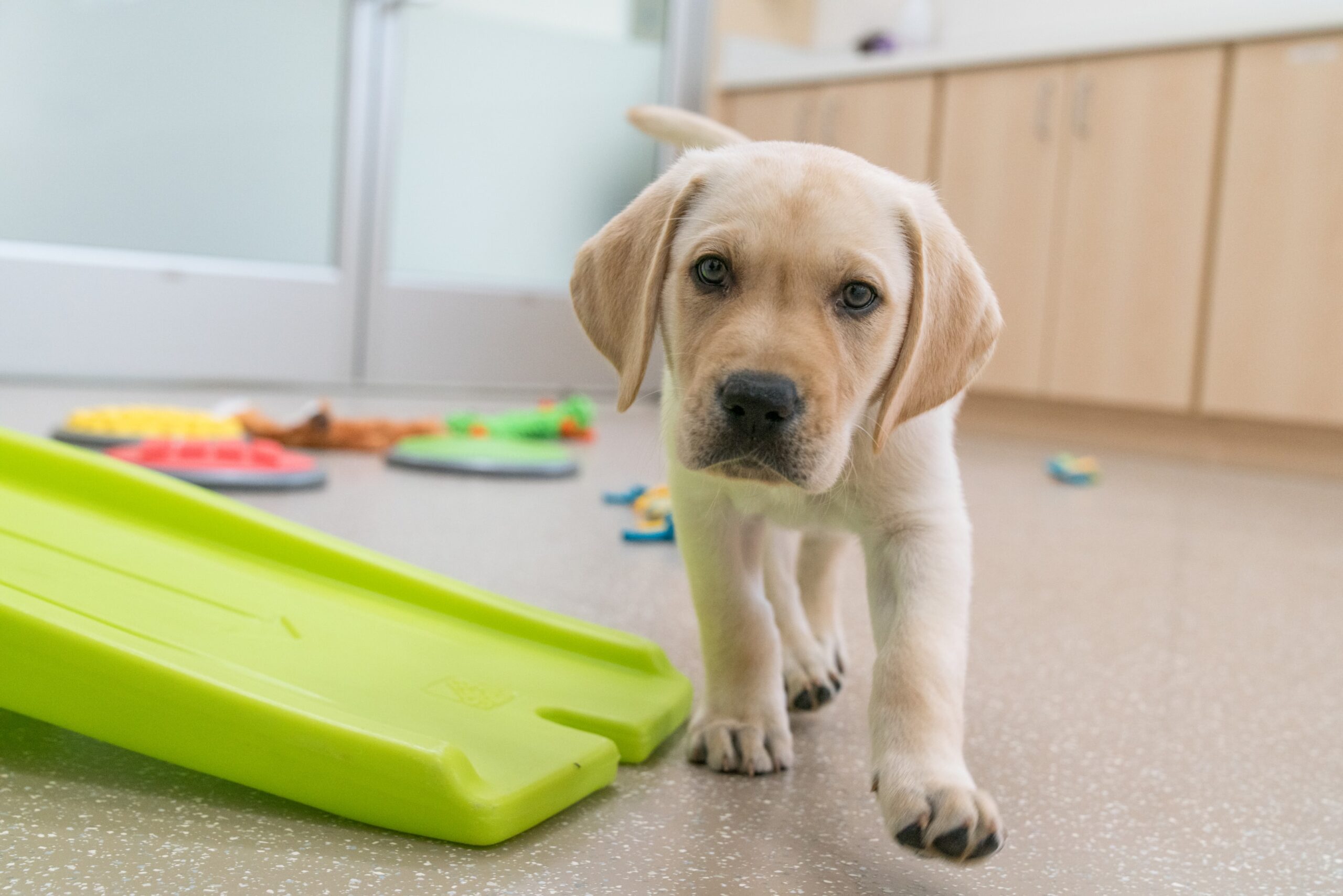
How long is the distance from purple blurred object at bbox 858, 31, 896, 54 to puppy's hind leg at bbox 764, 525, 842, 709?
19.1 feet

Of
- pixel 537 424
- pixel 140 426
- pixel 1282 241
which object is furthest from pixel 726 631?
pixel 1282 241

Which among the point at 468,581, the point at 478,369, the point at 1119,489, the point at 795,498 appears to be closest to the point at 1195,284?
the point at 1119,489

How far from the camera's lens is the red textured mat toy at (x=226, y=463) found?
9.66 ft

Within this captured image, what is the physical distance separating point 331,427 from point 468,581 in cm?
199

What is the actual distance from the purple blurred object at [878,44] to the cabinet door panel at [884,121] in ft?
1.29

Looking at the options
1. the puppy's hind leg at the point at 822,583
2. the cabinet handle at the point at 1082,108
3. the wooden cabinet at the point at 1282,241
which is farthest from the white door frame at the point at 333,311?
the puppy's hind leg at the point at 822,583

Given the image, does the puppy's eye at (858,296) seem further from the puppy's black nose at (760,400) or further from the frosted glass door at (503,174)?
the frosted glass door at (503,174)

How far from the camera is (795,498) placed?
1.39 metres

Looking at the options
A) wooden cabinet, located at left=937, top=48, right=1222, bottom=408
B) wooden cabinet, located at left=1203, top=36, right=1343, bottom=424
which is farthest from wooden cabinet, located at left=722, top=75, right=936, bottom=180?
wooden cabinet, located at left=1203, top=36, right=1343, bottom=424

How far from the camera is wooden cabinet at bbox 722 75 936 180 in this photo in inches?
259

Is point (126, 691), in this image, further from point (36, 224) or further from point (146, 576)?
point (36, 224)

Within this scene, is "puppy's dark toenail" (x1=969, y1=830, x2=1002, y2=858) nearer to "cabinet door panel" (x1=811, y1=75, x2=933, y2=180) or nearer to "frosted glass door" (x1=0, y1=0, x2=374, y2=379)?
"frosted glass door" (x1=0, y1=0, x2=374, y2=379)

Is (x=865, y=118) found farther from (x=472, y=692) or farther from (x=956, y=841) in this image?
(x=956, y=841)

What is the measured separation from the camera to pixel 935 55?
21.2 ft
